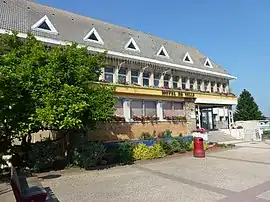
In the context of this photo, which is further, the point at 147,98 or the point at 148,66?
the point at 148,66

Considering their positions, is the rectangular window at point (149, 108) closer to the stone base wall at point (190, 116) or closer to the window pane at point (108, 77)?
the window pane at point (108, 77)

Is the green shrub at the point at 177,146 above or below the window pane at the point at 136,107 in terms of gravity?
below

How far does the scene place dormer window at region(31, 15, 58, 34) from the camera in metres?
16.9

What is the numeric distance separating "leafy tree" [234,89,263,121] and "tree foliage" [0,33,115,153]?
3355 centimetres

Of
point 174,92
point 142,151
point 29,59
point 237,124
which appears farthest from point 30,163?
point 237,124

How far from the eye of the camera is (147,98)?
18.8 meters

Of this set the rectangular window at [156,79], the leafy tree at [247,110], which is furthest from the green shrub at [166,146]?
the leafy tree at [247,110]

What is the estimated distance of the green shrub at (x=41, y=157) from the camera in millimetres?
10352

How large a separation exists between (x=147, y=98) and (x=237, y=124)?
15.5 meters

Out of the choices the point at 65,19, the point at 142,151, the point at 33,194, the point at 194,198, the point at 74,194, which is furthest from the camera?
the point at 65,19

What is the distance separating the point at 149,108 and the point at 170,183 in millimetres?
11206

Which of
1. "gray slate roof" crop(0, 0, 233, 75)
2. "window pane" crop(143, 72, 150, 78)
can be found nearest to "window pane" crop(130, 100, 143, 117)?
"window pane" crop(143, 72, 150, 78)

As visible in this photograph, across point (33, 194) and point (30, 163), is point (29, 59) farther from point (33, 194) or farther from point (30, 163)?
point (33, 194)

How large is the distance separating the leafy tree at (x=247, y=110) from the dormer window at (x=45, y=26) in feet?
104
